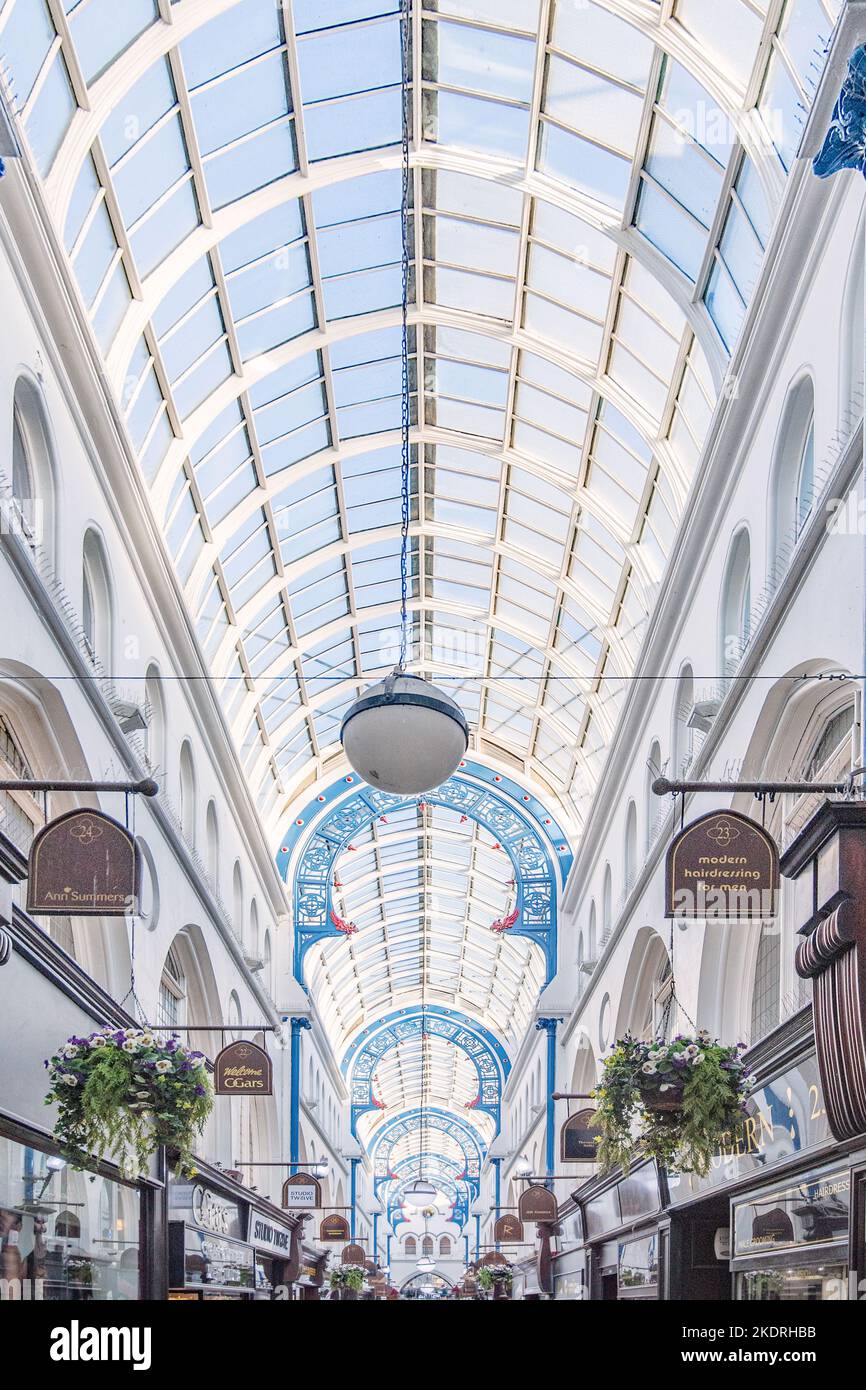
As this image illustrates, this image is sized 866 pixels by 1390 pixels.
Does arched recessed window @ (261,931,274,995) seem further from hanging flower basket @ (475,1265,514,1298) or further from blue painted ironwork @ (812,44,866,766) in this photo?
blue painted ironwork @ (812,44,866,766)

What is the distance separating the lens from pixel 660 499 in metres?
19.6

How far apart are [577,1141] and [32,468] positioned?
567 inches

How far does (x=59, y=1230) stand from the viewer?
11.0 metres

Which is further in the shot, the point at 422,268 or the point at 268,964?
the point at 268,964

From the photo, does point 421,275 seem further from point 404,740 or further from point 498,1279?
point 498,1279

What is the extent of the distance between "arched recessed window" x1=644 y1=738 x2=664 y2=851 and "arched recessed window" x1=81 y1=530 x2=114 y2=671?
7597 mm

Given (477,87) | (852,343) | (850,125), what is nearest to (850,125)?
(850,125)

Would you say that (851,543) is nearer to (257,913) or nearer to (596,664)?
(596,664)

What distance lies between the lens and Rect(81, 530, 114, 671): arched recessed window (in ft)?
48.2

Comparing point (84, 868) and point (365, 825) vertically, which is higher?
point (365, 825)

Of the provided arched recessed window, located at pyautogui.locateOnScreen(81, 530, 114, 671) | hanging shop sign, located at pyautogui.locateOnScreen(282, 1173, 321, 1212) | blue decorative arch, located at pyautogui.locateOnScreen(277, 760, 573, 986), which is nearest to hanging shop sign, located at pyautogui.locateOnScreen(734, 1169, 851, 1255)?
arched recessed window, located at pyautogui.locateOnScreen(81, 530, 114, 671)

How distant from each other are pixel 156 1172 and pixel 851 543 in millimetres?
10303

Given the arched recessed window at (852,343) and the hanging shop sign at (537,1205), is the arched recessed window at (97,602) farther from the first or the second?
the hanging shop sign at (537,1205)

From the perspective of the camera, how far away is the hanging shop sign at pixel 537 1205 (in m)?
28.2
